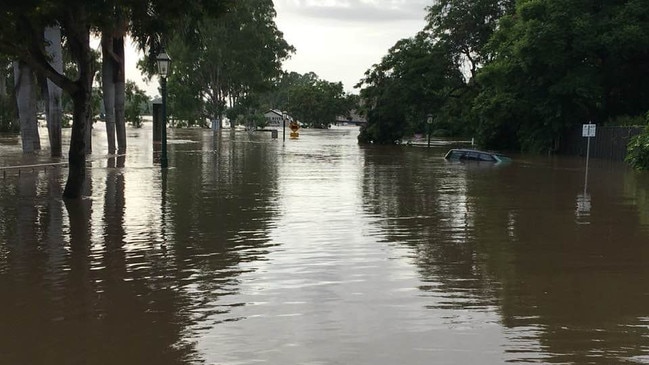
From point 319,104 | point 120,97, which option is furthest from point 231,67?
point 319,104

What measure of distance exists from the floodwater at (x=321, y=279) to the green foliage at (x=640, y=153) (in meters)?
13.0

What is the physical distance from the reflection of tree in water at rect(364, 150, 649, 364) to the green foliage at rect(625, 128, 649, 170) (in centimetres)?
994

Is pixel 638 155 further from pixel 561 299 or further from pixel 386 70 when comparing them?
pixel 386 70

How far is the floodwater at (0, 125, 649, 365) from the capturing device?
5.31 metres

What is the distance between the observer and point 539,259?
8758 mm

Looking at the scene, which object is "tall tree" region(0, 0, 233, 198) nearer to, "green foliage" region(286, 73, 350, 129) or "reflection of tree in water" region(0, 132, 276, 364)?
"reflection of tree in water" region(0, 132, 276, 364)

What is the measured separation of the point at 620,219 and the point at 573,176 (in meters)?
11.8

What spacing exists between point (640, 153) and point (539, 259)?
70.5 ft

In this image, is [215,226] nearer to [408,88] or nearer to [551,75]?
[551,75]

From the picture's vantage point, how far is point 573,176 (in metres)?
23.7

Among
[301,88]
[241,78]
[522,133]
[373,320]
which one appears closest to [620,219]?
[373,320]

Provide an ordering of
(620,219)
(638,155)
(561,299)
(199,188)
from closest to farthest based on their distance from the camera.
A: (561,299) < (620,219) < (199,188) < (638,155)

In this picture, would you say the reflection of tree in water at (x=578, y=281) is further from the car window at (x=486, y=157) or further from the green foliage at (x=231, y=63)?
the green foliage at (x=231, y=63)

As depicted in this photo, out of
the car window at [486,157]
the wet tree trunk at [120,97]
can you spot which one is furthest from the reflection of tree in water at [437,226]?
the wet tree trunk at [120,97]
